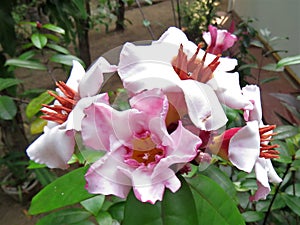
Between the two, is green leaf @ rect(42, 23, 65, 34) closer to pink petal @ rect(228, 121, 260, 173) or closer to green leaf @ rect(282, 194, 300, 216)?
green leaf @ rect(282, 194, 300, 216)

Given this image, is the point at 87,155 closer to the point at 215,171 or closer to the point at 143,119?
the point at 143,119

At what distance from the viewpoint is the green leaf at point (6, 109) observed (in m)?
1.11

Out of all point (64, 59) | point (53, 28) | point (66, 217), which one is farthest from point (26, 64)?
point (66, 217)

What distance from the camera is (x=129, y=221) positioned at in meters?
0.43

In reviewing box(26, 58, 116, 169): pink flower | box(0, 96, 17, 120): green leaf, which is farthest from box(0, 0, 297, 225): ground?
box(26, 58, 116, 169): pink flower

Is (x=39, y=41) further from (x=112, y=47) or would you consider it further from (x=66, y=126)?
(x=112, y=47)

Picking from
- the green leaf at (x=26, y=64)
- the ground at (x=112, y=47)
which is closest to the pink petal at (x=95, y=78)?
the green leaf at (x=26, y=64)

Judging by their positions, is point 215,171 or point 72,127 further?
point 215,171

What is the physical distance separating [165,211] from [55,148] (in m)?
0.15

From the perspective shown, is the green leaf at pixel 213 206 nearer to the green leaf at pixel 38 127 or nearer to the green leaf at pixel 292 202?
the green leaf at pixel 292 202

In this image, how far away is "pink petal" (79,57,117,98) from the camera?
1.35ft

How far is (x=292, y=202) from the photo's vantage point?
84cm

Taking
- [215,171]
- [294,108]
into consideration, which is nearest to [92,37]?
[294,108]

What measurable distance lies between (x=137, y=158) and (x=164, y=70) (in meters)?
0.10
